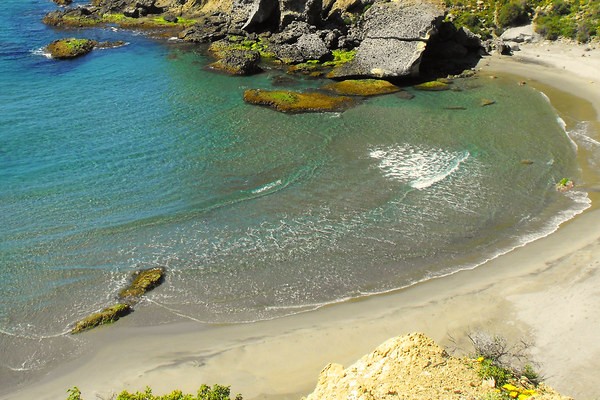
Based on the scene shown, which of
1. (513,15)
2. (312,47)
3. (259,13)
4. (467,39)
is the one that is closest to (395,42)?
(312,47)

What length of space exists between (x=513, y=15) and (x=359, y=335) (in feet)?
161

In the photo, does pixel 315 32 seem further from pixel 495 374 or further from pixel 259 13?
pixel 495 374

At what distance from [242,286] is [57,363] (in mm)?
7405

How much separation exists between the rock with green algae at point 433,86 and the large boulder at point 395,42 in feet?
4.54

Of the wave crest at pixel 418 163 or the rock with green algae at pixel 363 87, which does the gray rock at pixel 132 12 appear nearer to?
the rock with green algae at pixel 363 87

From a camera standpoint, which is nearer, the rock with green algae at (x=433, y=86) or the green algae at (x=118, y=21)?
the rock with green algae at (x=433, y=86)

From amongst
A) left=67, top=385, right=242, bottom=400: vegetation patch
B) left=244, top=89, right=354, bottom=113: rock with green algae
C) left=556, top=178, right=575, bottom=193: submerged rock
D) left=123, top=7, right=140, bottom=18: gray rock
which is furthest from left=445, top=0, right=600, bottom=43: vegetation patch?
left=67, top=385, right=242, bottom=400: vegetation patch

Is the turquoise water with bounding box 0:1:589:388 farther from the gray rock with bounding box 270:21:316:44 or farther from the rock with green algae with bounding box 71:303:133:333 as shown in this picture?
the gray rock with bounding box 270:21:316:44

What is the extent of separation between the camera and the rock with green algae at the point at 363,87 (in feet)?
138

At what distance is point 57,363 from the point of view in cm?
1734

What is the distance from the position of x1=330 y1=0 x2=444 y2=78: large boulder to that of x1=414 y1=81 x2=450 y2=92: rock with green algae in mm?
1385

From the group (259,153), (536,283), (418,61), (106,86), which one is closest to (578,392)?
(536,283)

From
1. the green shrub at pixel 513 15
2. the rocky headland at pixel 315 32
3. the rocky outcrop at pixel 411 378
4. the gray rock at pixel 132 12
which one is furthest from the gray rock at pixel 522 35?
the rocky outcrop at pixel 411 378

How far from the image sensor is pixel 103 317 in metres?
18.9
